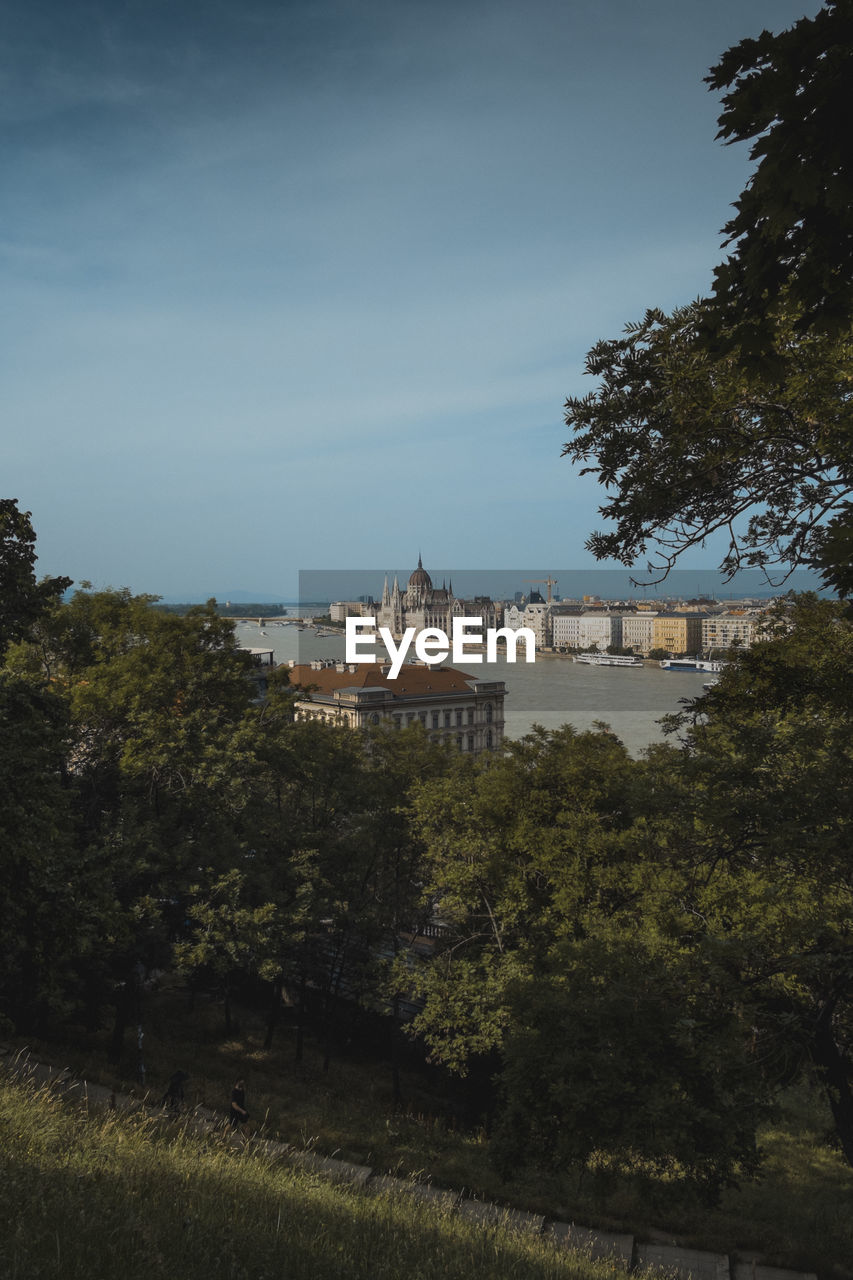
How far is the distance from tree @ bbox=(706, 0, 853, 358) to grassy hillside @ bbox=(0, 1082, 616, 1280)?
20.1 ft

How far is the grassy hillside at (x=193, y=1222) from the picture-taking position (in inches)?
196

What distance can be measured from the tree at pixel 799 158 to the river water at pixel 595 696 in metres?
58.4

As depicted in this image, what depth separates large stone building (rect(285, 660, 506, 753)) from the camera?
75.1m

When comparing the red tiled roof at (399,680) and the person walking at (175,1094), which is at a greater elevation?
the red tiled roof at (399,680)

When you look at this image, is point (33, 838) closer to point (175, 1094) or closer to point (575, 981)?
point (175, 1094)

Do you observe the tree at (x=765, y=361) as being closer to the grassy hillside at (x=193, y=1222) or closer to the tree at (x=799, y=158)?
the tree at (x=799, y=158)

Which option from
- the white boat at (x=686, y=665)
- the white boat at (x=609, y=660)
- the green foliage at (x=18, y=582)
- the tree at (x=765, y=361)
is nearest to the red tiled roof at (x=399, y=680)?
the green foliage at (x=18, y=582)

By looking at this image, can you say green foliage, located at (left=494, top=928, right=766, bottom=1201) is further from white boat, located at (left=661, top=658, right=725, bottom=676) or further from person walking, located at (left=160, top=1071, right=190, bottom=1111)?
white boat, located at (left=661, top=658, right=725, bottom=676)

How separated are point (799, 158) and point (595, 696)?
110 m

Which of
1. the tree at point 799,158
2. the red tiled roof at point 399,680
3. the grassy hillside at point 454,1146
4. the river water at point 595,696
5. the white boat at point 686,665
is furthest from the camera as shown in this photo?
the white boat at point 686,665

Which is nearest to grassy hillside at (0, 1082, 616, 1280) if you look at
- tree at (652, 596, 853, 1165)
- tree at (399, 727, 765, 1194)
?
tree at (399, 727, 765, 1194)

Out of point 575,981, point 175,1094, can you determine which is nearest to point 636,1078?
point 575,981

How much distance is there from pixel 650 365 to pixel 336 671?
77.2 meters

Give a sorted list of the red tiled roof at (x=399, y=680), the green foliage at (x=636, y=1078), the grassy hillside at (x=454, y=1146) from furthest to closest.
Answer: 1. the red tiled roof at (x=399, y=680)
2. the grassy hillside at (x=454, y=1146)
3. the green foliage at (x=636, y=1078)
